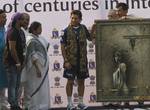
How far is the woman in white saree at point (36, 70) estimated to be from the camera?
8.68 meters

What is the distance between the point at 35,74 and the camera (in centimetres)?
877

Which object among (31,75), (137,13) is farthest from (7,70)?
(137,13)

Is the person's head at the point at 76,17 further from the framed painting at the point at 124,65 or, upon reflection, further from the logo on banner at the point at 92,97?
the framed painting at the point at 124,65

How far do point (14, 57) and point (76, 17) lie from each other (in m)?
1.30

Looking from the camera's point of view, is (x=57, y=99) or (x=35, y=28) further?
(x=57, y=99)

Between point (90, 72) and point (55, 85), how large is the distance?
69cm

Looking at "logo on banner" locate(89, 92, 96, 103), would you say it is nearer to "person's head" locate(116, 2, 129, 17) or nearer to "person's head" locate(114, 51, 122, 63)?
"person's head" locate(116, 2, 129, 17)

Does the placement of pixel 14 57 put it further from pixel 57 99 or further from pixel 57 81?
pixel 57 99

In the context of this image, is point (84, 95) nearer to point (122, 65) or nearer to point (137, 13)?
point (137, 13)

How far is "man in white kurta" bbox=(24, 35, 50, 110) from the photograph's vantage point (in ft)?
28.5

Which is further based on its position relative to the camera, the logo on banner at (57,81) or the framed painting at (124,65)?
the logo on banner at (57,81)

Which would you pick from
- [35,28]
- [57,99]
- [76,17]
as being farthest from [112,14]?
[57,99]

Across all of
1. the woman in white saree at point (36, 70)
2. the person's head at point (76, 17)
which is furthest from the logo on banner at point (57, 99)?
the person's head at point (76, 17)

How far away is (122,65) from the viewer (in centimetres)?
734
